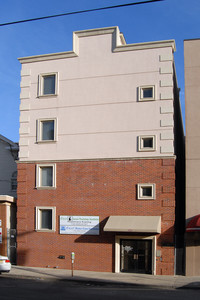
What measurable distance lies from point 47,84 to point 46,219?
8942mm

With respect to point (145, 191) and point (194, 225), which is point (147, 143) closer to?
point (145, 191)

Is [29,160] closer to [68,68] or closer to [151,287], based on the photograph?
[68,68]

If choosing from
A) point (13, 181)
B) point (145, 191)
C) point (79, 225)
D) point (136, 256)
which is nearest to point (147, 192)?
point (145, 191)

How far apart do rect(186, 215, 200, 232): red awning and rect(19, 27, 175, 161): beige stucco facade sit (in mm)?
3942

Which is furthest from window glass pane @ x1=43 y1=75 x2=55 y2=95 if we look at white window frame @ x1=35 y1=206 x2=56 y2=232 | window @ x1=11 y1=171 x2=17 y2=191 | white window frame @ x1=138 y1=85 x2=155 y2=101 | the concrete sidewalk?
the concrete sidewalk

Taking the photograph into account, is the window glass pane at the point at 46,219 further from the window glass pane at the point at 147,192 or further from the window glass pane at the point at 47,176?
the window glass pane at the point at 147,192

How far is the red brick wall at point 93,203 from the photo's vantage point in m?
24.5

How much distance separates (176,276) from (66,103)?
1260 cm

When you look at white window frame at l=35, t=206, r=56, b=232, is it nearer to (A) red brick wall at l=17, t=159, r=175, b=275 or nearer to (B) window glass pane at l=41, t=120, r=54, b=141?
(A) red brick wall at l=17, t=159, r=175, b=275

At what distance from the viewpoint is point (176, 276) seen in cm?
2361

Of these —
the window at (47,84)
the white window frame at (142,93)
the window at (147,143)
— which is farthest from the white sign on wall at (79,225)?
the window at (47,84)

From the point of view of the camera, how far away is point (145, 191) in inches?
990

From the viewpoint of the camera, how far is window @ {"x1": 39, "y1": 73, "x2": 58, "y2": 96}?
27.9 metres

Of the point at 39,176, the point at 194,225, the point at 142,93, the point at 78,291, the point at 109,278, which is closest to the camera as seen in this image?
the point at 78,291
